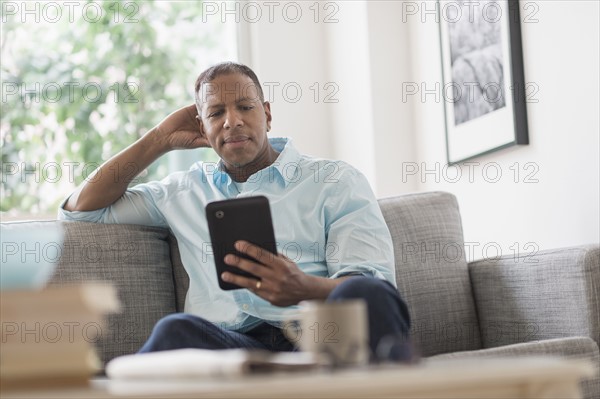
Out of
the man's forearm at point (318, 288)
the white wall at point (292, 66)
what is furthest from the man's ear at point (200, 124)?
the white wall at point (292, 66)

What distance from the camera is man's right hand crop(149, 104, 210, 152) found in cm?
245

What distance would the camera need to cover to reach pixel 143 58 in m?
3.66

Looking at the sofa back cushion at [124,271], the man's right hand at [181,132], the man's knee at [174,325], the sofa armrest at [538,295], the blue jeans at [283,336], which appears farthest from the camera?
the man's right hand at [181,132]

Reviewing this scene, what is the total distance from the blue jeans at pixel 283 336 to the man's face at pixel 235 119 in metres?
0.46

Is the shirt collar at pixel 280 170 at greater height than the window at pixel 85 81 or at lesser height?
lesser

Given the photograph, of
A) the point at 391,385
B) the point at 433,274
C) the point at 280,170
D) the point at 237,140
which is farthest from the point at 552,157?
the point at 391,385

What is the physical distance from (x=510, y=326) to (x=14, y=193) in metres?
2.01

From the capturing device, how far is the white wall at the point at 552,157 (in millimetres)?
2461

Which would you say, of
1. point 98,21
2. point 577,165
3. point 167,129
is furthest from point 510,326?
point 98,21

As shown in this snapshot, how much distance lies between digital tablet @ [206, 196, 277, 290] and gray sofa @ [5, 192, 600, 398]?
47 centimetres

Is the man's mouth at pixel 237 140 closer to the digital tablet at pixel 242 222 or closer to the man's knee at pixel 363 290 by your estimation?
the digital tablet at pixel 242 222

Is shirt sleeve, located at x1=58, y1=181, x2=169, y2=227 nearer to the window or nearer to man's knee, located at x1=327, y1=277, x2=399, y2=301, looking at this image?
man's knee, located at x1=327, y1=277, x2=399, y2=301

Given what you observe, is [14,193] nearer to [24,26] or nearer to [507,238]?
[24,26]

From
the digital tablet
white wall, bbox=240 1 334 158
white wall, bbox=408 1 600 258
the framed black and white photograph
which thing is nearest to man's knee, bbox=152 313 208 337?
the digital tablet
